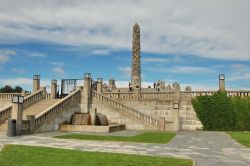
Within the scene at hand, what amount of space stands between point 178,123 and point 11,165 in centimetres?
1727

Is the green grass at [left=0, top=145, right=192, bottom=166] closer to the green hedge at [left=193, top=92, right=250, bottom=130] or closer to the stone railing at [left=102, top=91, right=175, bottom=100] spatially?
the green hedge at [left=193, top=92, right=250, bottom=130]

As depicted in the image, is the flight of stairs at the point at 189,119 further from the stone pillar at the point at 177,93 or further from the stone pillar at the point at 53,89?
the stone pillar at the point at 53,89

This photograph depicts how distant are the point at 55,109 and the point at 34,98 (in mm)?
5412

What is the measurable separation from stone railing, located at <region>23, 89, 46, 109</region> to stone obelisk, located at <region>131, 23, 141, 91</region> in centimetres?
2912

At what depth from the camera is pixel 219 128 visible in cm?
2727

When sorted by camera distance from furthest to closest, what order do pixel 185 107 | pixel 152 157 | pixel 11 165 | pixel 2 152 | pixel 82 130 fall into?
pixel 185 107
pixel 82 130
pixel 2 152
pixel 152 157
pixel 11 165

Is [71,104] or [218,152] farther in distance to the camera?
[71,104]

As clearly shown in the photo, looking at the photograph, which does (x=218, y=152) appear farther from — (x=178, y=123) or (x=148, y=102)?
(x=148, y=102)

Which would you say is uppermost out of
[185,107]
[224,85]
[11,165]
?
[224,85]

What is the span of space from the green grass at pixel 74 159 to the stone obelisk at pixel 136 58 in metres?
45.6

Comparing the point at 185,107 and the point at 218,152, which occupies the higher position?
the point at 185,107

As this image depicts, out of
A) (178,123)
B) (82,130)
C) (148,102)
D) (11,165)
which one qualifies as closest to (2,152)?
(11,165)

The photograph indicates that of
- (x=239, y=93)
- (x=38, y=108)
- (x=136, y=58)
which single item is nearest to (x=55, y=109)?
(x=38, y=108)

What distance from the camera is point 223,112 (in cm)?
2722
